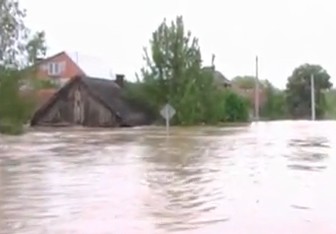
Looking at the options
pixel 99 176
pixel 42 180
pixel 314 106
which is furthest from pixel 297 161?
pixel 314 106

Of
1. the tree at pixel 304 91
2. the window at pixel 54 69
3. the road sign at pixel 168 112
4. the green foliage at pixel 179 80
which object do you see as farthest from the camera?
the tree at pixel 304 91

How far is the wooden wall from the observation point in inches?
2355

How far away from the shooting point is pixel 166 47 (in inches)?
2345

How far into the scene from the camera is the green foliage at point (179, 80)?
5788 cm

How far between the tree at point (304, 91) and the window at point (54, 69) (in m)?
27.2

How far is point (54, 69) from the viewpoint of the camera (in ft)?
273

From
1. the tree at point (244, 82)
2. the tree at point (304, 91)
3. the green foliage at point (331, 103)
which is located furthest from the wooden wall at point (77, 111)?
the tree at point (244, 82)

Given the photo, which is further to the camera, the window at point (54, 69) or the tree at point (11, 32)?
the window at point (54, 69)

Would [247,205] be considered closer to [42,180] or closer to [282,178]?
[282,178]

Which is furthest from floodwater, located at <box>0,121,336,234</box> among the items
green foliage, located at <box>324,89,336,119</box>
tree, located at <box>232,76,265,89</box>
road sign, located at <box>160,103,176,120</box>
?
tree, located at <box>232,76,265,89</box>

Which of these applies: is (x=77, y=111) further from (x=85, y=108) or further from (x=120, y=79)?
(x=120, y=79)

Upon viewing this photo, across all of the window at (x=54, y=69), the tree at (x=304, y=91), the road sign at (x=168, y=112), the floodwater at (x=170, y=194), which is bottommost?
the floodwater at (x=170, y=194)

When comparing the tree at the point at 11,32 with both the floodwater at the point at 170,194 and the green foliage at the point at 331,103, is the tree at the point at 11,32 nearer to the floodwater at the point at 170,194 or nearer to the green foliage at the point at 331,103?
the floodwater at the point at 170,194

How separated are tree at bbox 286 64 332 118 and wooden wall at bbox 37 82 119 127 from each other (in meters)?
34.5
